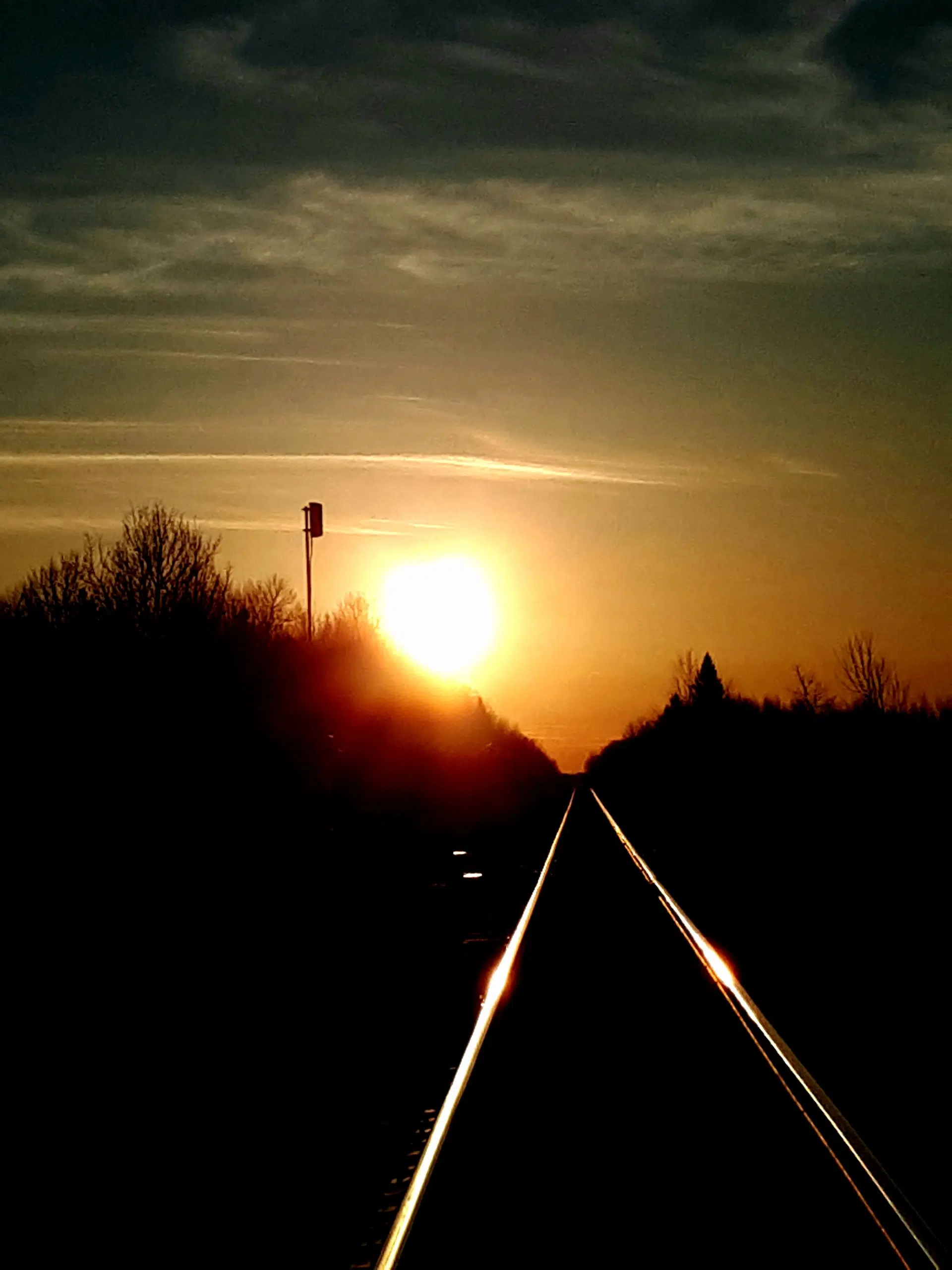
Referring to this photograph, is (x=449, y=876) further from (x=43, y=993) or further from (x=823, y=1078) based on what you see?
(x=823, y=1078)

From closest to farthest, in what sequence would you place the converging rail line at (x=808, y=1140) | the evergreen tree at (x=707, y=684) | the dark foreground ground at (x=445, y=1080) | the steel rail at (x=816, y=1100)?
the converging rail line at (x=808, y=1140) < the steel rail at (x=816, y=1100) < the dark foreground ground at (x=445, y=1080) < the evergreen tree at (x=707, y=684)

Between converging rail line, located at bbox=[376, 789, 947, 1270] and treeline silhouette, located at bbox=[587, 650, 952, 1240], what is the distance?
12 cm

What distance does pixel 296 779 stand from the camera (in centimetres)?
3644

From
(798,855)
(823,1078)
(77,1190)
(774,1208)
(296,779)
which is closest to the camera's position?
(774,1208)

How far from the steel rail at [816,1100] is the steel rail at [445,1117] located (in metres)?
1.83

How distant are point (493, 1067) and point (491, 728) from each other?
119746mm

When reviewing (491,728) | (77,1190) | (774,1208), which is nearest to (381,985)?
(77,1190)

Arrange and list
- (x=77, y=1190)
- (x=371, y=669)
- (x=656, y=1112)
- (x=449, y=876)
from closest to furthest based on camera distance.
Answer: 1. (x=77, y=1190)
2. (x=656, y=1112)
3. (x=449, y=876)
4. (x=371, y=669)

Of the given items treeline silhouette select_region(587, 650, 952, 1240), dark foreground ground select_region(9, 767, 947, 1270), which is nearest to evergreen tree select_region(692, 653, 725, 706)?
treeline silhouette select_region(587, 650, 952, 1240)

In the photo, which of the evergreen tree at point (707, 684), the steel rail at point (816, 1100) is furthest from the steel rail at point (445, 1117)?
the evergreen tree at point (707, 684)

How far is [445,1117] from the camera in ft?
26.8

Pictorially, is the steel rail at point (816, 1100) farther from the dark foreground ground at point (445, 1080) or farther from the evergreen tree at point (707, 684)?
the evergreen tree at point (707, 684)

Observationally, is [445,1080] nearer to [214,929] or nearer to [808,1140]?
[808,1140]

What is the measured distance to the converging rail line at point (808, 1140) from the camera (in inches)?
234
